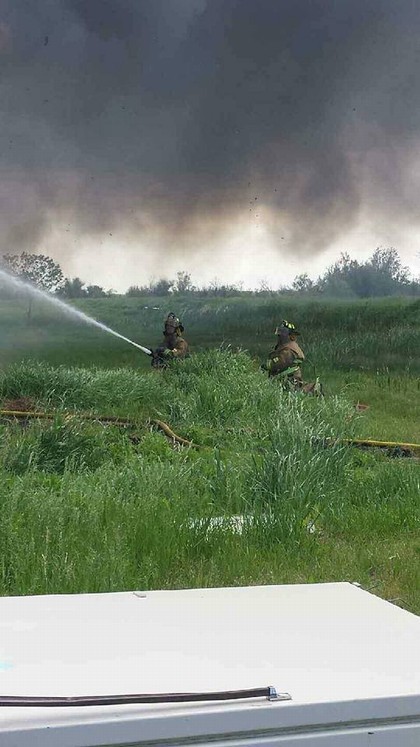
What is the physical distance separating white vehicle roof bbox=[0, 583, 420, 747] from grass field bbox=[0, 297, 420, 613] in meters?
1.99

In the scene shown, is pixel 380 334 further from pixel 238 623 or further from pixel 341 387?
pixel 238 623

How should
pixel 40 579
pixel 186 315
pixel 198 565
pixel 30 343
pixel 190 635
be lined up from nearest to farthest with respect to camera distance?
pixel 190 635
pixel 40 579
pixel 198 565
pixel 30 343
pixel 186 315

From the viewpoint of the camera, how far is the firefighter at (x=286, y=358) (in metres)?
11.0

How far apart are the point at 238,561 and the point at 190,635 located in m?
2.78

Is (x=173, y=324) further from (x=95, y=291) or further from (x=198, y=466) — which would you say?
(x=198, y=466)

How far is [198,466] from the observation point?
6.03 metres

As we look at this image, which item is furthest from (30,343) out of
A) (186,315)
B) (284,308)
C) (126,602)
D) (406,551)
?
(126,602)

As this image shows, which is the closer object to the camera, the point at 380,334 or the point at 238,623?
the point at 238,623

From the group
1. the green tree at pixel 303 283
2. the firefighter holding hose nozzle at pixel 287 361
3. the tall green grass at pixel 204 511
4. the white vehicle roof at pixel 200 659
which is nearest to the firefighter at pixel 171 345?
the firefighter holding hose nozzle at pixel 287 361

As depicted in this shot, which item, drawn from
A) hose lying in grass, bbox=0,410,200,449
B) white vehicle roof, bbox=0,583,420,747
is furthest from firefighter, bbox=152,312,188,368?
white vehicle roof, bbox=0,583,420,747

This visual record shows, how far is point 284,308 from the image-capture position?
504 inches

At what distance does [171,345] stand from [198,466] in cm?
585

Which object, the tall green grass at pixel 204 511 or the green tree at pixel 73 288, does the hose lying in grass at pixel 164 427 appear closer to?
the tall green grass at pixel 204 511

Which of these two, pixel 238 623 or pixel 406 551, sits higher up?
pixel 238 623
